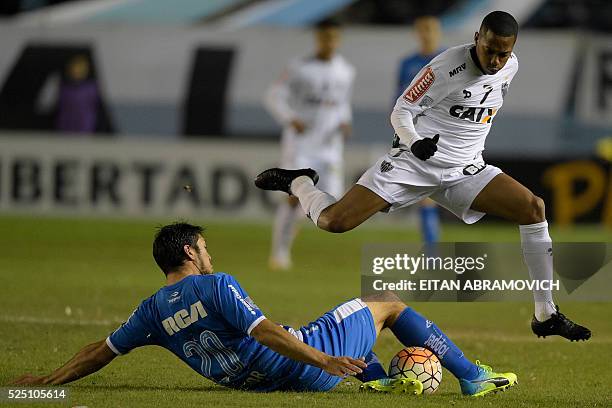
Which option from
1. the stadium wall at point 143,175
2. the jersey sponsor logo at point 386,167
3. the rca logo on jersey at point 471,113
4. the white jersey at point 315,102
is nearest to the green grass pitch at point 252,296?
the stadium wall at point 143,175

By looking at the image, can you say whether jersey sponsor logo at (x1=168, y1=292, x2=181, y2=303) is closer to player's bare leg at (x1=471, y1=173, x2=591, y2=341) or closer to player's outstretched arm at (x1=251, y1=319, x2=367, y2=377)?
player's outstretched arm at (x1=251, y1=319, x2=367, y2=377)

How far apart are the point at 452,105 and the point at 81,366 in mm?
2975

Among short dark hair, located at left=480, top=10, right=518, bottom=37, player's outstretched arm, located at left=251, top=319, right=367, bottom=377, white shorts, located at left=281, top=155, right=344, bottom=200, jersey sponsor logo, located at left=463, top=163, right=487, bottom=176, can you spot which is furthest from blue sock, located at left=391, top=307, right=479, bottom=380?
white shorts, located at left=281, top=155, right=344, bottom=200

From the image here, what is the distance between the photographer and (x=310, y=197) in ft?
28.8

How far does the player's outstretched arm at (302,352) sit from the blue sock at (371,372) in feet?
2.91

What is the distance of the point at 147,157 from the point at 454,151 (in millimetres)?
10968

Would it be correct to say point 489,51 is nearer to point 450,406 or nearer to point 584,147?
point 450,406

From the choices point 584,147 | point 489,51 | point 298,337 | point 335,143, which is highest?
point 489,51

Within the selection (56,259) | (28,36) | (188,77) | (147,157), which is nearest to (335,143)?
(56,259)

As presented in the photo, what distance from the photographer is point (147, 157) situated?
1872 cm

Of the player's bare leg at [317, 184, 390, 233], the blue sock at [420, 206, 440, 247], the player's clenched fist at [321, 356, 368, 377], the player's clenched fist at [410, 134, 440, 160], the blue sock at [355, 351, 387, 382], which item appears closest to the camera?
the player's clenched fist at [321, 356, 368, 377]

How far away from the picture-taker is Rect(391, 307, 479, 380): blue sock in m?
6.92

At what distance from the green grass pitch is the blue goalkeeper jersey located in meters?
0.13

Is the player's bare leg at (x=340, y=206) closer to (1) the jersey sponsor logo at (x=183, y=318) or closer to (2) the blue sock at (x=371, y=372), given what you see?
(2) the blue sock at (x=371, y=372)
